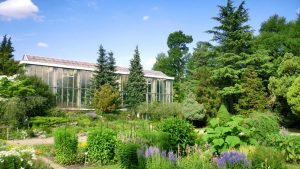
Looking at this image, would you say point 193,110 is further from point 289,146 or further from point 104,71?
point 289,146

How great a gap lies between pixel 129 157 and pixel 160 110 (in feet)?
70.7

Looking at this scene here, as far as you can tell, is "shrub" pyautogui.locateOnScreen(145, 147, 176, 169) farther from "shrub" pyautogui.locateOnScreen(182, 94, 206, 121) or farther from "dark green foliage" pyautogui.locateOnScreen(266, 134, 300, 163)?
"shrub" pyautogui.locateOnScreen(182, 94, 206, 121)

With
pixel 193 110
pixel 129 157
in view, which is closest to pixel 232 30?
pixel 193 110

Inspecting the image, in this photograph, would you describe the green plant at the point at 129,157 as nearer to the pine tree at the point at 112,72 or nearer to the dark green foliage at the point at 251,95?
the dark green foliage at the point at 251,95

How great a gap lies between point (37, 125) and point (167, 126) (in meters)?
14.5

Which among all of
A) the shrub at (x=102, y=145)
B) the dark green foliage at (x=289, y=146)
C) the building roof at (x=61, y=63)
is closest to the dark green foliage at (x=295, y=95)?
the dark green foliage at (x=289, y=146)

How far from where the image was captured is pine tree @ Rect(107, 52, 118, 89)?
3083cm

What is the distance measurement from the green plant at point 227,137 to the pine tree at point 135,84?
78.0 feet

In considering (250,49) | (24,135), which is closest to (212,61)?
(250,49)

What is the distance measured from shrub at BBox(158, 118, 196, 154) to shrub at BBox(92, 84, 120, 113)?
731 inches

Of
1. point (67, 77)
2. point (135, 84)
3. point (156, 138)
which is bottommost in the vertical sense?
point (156, 138)

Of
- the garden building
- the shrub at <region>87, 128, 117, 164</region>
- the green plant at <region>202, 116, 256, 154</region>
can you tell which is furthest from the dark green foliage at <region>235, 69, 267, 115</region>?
the shrub at <region>87, 128, 117, 164</region>

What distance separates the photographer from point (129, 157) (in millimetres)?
6719

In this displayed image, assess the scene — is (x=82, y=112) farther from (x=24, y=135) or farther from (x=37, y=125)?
(x=24, y=135)
